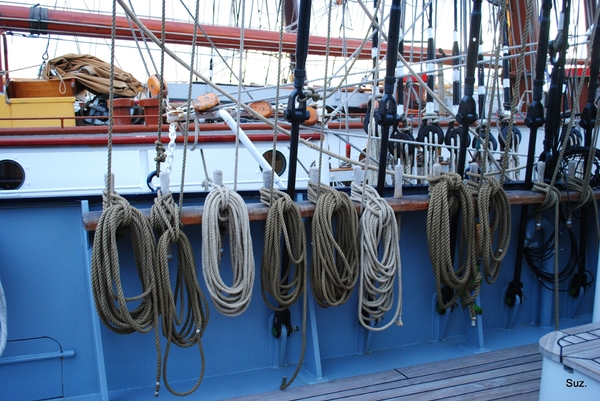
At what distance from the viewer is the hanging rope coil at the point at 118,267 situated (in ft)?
6.72

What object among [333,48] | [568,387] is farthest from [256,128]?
[568,387]

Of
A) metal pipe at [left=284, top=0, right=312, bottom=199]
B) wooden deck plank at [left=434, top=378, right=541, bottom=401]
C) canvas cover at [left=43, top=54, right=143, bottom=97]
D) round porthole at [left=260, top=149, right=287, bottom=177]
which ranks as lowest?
wooden deck plank at [left=434, top=378, right=541, bottom=401]

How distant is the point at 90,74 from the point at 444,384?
20.8ft

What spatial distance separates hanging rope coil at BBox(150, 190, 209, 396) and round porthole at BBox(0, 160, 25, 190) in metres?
3.49

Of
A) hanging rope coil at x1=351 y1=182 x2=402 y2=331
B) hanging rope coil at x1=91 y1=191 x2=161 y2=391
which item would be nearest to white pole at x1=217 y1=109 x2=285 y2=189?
hanging rope coil at x1=351 y1=182 x2=402 y2=331

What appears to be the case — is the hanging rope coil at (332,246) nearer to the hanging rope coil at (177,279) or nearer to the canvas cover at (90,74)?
the hanging rope coil at (177,279)

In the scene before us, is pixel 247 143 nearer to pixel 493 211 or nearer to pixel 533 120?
pixel 493 211

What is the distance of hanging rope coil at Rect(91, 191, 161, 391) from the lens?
205 cm

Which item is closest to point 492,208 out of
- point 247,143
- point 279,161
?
point 247,143

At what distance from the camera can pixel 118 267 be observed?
6.79 ft

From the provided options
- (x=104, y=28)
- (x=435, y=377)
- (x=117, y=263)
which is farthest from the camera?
(x=104, y=28)

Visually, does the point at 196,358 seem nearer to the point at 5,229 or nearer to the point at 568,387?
the point at 5,229

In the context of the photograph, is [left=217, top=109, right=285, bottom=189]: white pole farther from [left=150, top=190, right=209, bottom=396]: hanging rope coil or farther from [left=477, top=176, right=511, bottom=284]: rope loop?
[left=477, top=176, right=511, bottom=284]: rope loop

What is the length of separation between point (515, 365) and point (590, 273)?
109 cm
